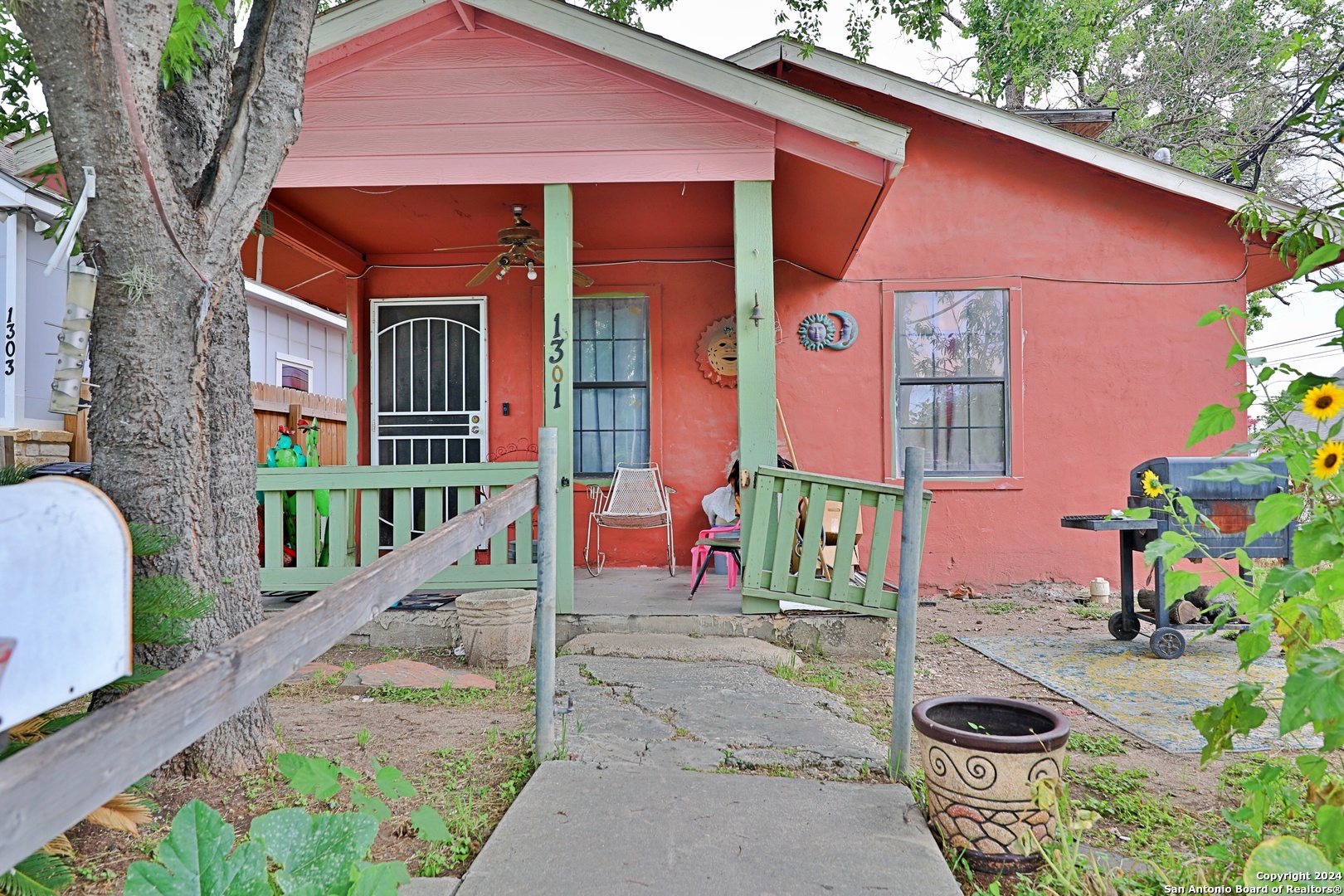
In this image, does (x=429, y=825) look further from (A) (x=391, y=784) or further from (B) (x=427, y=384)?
(B) (x=427, y=384)

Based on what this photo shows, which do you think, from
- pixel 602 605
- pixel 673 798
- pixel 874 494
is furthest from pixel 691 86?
pixel 673 798

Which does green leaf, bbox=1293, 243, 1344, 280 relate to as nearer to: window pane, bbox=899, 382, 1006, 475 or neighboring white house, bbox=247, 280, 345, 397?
window pane, bbox=899, 382, 1006, 475

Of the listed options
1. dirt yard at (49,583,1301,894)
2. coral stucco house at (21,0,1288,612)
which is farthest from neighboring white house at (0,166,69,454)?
dirt yard at (49,583,1301,894)

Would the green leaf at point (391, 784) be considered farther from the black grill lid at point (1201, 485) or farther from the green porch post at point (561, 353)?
the black grill lid at point (1201, 485)

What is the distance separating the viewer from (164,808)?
2430 mm

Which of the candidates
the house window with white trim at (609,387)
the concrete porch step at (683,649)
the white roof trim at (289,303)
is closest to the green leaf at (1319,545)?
the concrete porch step at (683,649)

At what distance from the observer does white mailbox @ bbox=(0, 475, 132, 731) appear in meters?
0.82

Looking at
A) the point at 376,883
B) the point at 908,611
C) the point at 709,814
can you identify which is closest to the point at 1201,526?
the point at 908,611

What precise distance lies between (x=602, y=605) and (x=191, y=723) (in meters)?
3.96

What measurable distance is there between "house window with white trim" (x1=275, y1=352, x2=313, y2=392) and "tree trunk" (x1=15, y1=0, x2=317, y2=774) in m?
10.1

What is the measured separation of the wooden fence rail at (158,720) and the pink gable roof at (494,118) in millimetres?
3699

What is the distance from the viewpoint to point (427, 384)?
6980mm

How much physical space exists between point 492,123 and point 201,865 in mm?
4315

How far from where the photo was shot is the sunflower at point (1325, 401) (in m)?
1.77
